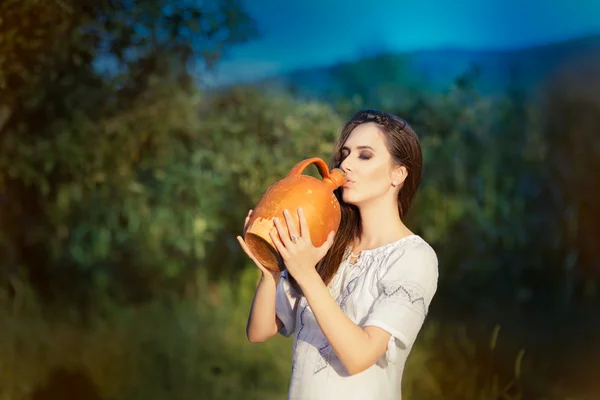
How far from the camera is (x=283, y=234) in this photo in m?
1.13

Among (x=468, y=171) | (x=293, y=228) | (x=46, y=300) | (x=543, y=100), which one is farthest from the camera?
(x=46, y=300)

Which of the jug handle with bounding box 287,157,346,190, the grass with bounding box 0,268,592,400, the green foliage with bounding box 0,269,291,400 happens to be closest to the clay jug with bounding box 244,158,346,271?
the jug handle with bounding box 287,157,346,190

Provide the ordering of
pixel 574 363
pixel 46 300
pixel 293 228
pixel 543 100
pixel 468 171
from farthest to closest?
pixel 46 300 < pixel 468 171 < pixel 543 100 < pixel 574 363 < pixel 293 228

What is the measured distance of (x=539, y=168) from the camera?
110 inches

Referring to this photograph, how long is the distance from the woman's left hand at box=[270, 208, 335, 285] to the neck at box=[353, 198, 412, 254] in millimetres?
168

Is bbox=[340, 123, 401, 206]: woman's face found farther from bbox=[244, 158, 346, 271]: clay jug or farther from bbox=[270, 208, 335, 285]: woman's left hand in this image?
bbox=[270, 208, 335, 285]: woman's left hand

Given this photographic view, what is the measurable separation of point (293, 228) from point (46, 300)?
2604mm

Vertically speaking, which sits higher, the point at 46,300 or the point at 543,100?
the point at 543,100

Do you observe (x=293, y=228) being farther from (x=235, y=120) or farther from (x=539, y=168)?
(x=235, y=120)

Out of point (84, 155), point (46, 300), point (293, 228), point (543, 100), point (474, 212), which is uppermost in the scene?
point (543, 100)

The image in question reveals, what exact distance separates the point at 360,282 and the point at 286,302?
0.59ft

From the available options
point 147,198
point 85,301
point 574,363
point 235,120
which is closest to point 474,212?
point 574,363

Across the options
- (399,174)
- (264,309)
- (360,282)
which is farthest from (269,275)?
(399,174)

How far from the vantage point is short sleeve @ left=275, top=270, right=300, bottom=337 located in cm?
135
